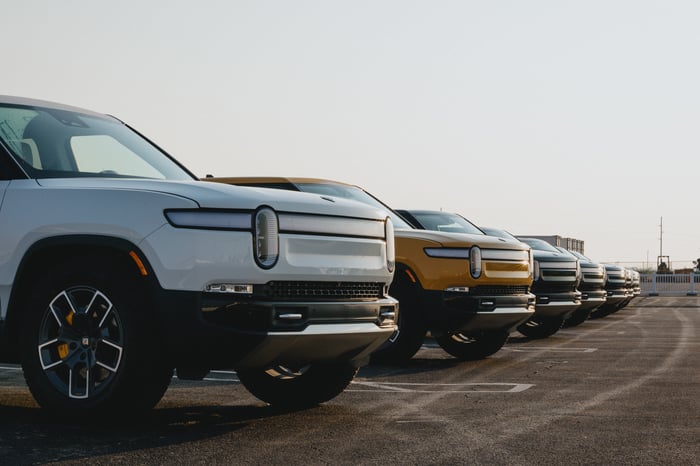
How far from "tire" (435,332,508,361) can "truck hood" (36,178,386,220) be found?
5.57 metres

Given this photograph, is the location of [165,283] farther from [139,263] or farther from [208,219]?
[208,219]

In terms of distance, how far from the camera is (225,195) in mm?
6039

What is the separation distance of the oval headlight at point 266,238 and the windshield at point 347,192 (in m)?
5.11

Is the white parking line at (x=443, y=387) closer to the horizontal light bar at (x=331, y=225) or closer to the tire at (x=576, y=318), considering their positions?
the horizontal light bar at (x=331, y=225)

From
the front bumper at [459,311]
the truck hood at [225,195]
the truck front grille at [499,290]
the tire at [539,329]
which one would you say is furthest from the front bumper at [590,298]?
the truck hood at [225,195]

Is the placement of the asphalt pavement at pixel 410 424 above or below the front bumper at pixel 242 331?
below

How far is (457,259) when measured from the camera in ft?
35.3

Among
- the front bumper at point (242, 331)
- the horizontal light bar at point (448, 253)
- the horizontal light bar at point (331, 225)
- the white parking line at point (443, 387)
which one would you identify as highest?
the horizontal light bar at point (331, 225)

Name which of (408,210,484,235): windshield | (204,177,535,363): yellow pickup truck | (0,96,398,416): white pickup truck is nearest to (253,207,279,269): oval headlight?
(0,96,398,416): white pickup truck

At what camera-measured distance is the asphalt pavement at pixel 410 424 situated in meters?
5.46

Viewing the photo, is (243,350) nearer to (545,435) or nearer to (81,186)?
(81,186)

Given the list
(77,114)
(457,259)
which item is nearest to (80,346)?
(77,114)

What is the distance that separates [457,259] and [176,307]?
17.3ft

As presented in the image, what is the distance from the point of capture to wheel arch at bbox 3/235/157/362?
6.00m
